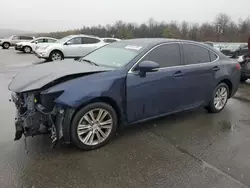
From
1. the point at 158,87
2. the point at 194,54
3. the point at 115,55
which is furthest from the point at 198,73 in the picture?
the point at 115,55

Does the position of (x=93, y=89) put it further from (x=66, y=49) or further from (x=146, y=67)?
(x=66, y=49)

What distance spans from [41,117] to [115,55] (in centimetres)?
165

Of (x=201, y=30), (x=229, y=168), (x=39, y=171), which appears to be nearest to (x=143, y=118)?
(x=229, y=168)

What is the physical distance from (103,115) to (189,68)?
72.9 inches

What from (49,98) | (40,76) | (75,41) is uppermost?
(75,41)

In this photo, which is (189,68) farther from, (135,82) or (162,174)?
(162,174)

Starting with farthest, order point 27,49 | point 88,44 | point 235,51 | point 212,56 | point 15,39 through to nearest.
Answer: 1. point 15,39
2. point 235,51
3. point 27,49
4. point 88,44
5. point 212,56

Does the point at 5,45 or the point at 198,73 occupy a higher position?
the point at 5,45

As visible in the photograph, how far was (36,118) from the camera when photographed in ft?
10.4

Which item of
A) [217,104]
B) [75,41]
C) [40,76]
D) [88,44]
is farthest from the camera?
[88,44]

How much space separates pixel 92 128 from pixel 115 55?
1.38m

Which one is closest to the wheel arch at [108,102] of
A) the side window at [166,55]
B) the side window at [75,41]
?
the side window at [166,55]

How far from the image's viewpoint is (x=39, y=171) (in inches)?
115

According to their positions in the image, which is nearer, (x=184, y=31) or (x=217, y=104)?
(x=217, y=104)
